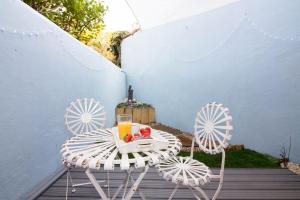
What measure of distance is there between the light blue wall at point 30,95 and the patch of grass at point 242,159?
2123mm

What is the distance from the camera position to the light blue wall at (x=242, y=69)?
395 cm

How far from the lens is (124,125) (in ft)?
6.14

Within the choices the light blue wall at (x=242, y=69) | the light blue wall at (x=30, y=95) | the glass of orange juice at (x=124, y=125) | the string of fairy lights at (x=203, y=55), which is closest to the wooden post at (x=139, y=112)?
the light blue wall at (x=242, y=69)

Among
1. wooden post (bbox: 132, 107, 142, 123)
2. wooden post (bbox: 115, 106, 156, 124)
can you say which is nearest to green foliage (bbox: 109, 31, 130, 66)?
wooden post (bbox: 115, 106, 156, 124)

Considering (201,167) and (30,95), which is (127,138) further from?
(30,95)

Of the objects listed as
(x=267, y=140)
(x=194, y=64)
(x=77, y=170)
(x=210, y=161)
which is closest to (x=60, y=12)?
(x=194, y=64)

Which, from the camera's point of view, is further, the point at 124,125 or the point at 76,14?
the point at 76,14

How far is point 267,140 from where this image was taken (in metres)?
4.30

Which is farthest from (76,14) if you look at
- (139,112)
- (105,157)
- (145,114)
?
(105,157)

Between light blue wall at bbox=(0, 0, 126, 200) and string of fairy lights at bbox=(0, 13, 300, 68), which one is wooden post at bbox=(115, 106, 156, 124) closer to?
string of fairy lights at bbox=(0, 13, 300, 68)

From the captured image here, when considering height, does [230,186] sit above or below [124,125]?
below

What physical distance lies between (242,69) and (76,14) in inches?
153

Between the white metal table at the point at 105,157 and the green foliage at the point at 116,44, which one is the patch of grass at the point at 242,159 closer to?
the white metal table at the point at 105,157

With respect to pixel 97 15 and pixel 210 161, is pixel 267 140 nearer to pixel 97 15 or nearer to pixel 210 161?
pixel 210 161
